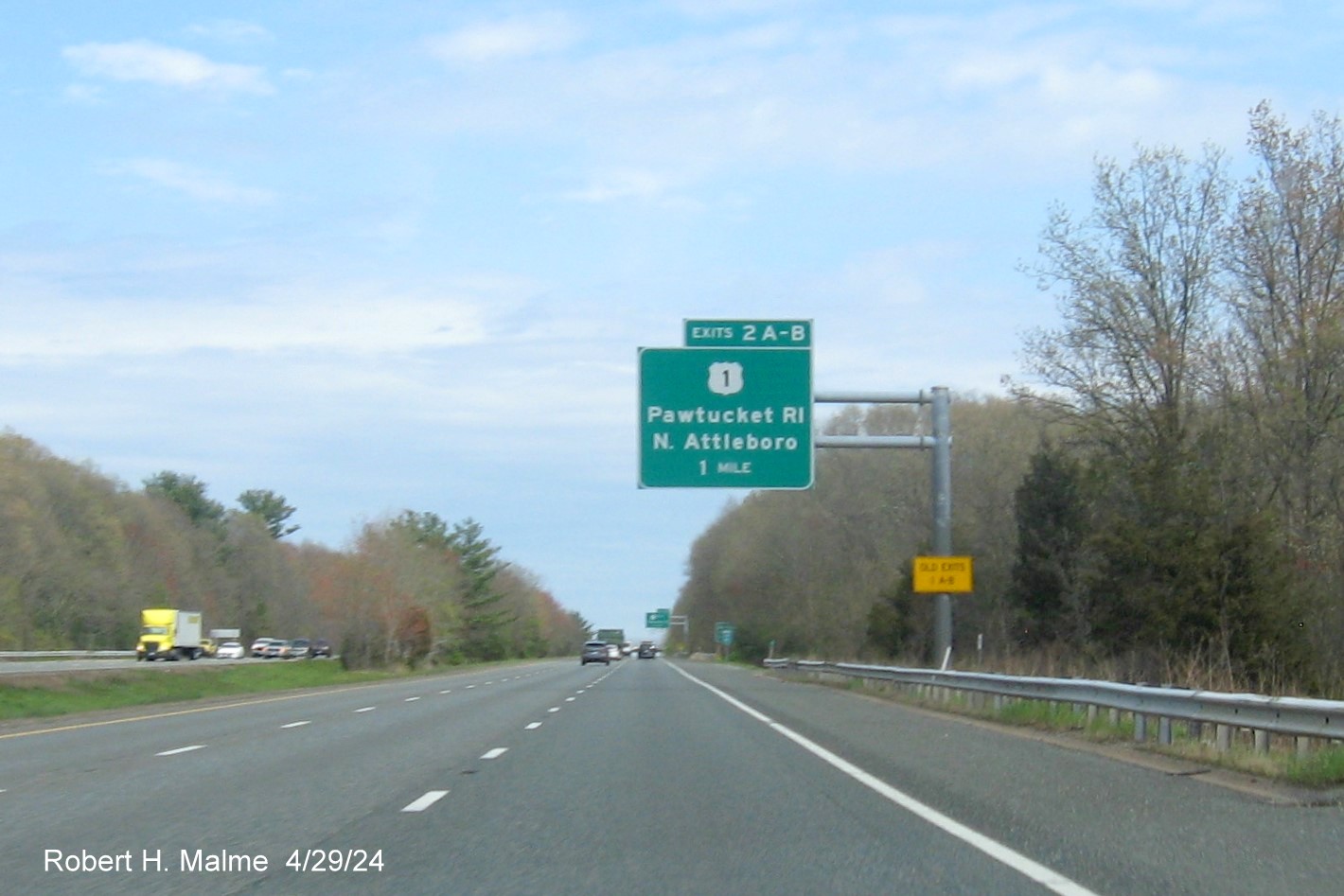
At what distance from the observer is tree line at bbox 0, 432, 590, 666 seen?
95.0 m

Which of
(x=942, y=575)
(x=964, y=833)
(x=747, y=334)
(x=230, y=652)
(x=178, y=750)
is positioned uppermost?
(x=747, y=334)

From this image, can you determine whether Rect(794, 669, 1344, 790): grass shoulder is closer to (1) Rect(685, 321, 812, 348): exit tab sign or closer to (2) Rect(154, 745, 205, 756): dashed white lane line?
(1) Rect(685, 321, 812, 348): exit tab sign

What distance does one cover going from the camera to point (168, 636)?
9200 centimetres

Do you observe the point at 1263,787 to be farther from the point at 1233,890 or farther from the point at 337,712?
the point at 337,712

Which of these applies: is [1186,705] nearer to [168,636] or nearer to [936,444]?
[936,444]

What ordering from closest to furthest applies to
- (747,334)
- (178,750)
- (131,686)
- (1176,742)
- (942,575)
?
(1176,742) → (178,750) → (747,334) → (942,575) → (131,686)

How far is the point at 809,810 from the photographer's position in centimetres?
1318

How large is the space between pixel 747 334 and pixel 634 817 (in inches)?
842

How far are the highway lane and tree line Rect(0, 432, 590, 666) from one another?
7268 centimetres

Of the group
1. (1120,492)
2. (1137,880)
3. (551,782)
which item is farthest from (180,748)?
(1120,492)

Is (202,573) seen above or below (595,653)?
above

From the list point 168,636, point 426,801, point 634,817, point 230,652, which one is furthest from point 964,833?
point 230,652

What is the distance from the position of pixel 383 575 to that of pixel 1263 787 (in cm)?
8447

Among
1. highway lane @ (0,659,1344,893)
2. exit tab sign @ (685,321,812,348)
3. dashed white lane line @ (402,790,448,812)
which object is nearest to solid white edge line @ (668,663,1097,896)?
highway lane @ (0,659,1344,893)
